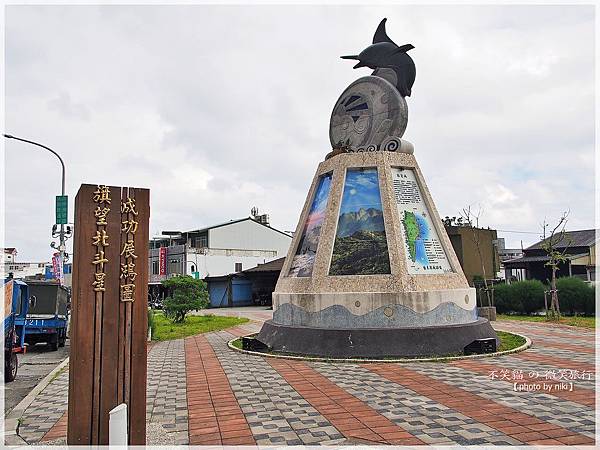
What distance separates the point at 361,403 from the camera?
702cm

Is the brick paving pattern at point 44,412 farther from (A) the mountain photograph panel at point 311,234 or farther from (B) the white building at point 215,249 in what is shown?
(B) the white building at point 215,249

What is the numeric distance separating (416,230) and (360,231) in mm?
1459

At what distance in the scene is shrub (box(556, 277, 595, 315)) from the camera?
21578 millimetres

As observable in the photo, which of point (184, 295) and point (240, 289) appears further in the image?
point (240, 289)

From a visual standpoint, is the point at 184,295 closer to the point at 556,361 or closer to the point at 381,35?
the point at 381,35

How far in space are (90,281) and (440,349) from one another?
26.6 ft

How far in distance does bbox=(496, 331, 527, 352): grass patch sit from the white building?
28918 mm

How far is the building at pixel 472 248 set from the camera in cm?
2939

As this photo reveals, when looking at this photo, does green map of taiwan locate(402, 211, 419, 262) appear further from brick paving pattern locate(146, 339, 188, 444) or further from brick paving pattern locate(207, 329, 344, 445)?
brick paving pattern locate(146, 339, 188, 444)

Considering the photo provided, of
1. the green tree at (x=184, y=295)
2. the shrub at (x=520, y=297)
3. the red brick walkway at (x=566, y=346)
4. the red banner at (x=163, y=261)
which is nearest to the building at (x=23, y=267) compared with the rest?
the red banner at (x=163, y=261)

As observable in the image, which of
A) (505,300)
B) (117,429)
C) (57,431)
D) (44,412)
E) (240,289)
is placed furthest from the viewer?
(240,289)

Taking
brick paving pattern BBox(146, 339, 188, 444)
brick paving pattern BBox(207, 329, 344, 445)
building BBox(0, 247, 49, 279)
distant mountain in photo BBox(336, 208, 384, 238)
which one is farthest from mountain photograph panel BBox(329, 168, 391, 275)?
building BBox(0, 247, 49, 279)

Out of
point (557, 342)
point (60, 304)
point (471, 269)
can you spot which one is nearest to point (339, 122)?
point (557, 342)

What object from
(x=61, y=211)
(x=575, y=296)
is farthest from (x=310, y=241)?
(x=575, y=296)
